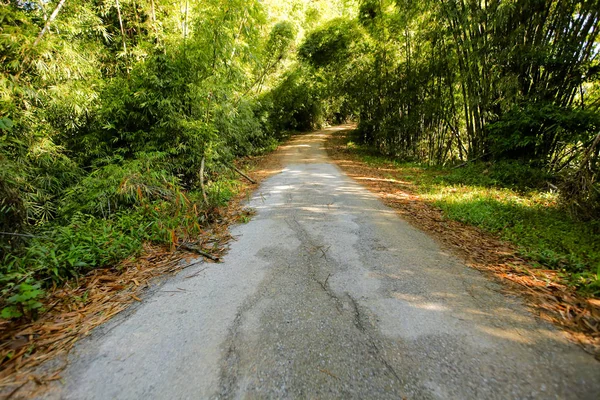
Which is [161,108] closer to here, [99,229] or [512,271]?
[99,229]

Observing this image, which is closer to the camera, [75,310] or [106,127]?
[75,310]

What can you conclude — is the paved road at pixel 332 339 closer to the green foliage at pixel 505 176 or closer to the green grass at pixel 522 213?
the green grass at pixel 522 213

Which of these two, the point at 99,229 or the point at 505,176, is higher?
the point at 99,229

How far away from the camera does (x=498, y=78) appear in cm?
568

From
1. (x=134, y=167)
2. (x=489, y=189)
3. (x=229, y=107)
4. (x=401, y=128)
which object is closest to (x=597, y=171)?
(x=489, y=189)

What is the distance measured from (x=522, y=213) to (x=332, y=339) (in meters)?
3.74

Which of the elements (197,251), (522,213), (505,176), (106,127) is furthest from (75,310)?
(505,176)

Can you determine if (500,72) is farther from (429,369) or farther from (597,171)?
(429,369)

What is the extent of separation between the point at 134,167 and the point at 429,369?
420 centimetres

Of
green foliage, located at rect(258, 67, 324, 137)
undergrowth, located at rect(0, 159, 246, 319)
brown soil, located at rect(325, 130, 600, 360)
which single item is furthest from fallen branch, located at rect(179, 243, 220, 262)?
green foliage, located at rect(258, 67, 324, 137)

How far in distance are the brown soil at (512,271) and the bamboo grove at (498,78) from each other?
1.50 metres

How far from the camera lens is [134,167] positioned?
3811mm

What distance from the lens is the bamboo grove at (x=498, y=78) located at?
4680 mm

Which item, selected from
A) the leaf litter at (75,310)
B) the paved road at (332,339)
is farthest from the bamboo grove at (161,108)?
the paved road at (332,339)
